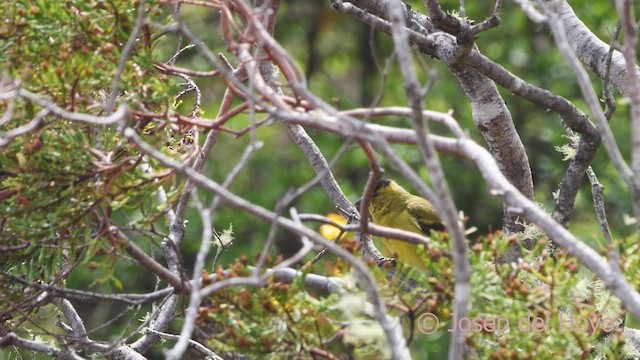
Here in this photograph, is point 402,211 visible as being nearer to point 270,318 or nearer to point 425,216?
point 425,216

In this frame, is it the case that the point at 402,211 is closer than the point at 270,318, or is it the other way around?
the point at 270,318

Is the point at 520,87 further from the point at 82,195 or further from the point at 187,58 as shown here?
the point at 187,58

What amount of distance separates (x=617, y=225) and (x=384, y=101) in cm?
225

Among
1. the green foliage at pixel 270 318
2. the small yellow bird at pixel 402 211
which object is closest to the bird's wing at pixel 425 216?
the small yellow bird at pixel 402 211

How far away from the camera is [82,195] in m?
2.26

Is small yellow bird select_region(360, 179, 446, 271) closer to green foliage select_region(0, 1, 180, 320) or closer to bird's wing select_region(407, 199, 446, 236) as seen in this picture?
bird's wing select_region(407, 199, 446, 236)

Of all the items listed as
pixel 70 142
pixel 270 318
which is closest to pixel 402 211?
pixel 270 318

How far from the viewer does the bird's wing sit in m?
4.18

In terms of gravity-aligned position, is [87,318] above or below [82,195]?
below

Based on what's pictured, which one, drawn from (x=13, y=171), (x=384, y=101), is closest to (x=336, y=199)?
(x=13, y=171)

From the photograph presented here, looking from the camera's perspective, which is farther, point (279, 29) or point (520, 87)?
point (279, 29)

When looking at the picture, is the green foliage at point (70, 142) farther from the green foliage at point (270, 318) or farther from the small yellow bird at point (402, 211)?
the small yellow bird at point (402, 211)

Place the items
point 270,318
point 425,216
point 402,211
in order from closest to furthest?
point 270,318, point 425,216, point 402,211

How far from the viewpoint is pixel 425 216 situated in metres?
4.28
